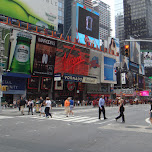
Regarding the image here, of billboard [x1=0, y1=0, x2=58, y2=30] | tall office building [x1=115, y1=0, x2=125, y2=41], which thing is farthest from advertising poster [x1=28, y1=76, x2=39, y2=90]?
tall office building [x1=115, y1=0, x2=125, y2=41]

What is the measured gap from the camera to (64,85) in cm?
5344

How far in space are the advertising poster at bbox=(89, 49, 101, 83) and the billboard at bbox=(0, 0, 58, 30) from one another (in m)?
14.3

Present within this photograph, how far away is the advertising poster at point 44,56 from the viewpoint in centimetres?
4341

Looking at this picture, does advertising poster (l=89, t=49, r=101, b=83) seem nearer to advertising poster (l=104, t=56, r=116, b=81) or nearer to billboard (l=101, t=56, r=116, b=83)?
billboard (l=101, t=56, r=116, b=83)

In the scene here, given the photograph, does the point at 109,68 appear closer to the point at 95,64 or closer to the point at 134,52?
the point at 95,64

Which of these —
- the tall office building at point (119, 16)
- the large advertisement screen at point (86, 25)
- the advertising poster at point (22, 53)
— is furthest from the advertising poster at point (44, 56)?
the tall office building at point (119, 16)

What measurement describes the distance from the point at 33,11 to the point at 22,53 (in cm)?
1522

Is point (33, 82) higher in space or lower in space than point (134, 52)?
lower

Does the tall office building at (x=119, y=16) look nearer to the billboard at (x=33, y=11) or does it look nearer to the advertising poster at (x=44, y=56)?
the billboard at (x=33, y=11)

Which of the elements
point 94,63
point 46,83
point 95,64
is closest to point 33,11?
point 46,83

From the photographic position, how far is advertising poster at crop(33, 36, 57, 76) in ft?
142

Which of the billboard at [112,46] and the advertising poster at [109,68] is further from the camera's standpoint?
the billboard at [112,46]

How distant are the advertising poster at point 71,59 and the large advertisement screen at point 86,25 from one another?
7289 millimetres

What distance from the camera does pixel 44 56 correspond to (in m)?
44.9
